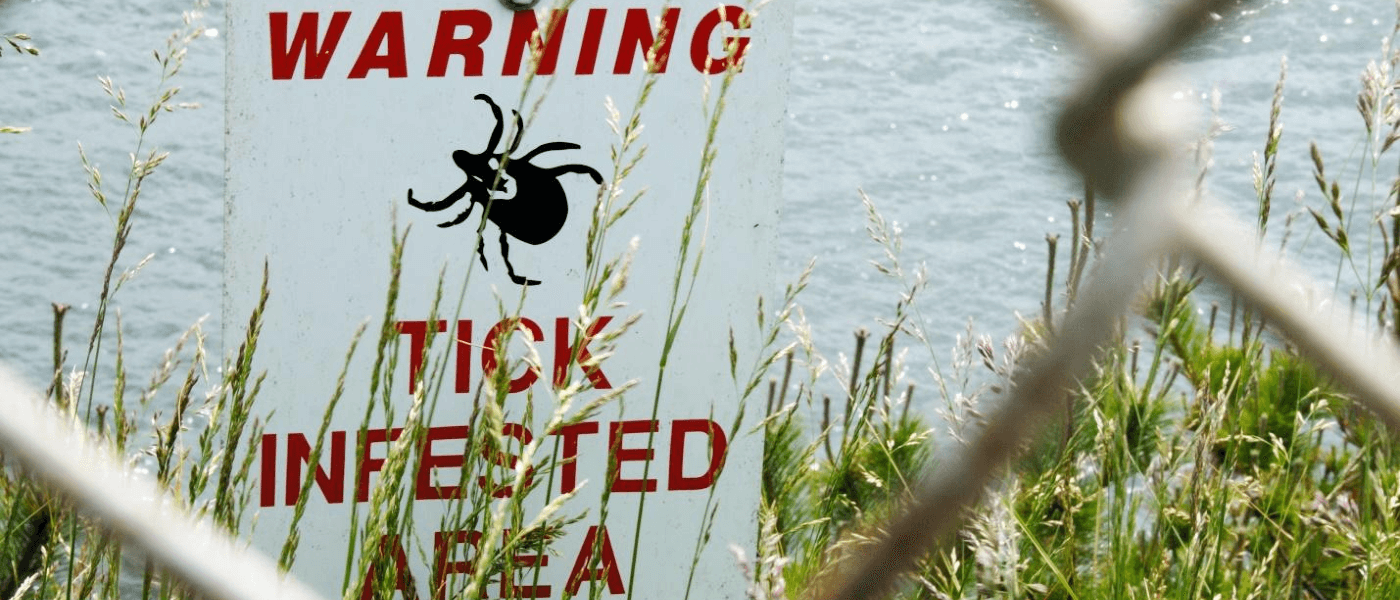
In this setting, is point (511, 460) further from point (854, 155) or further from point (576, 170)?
point (854, 155)

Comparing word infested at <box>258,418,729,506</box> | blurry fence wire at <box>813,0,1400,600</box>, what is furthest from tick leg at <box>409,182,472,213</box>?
blurry fence wire at <box>813,0,1400,600</box>

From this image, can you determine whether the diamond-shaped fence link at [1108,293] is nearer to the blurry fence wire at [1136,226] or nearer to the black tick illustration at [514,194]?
the blurry fence wire at [1136,226]

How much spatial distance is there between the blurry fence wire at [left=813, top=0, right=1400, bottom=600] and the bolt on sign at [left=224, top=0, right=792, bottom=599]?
975 millimetres

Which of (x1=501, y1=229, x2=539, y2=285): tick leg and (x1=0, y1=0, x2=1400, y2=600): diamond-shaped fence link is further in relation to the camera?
(x1=501, y1=229, x2=539, y2=285): tick leg

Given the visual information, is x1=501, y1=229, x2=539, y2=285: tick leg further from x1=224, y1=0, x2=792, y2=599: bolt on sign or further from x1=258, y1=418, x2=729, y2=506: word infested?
x1=258, y1=418, x2=729, y2=506: word infested

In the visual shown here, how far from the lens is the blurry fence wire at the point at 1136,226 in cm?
65

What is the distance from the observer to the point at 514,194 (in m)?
1.75

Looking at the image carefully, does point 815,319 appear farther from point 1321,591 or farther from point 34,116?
point 34,116

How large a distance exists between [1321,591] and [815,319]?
186 centimetres

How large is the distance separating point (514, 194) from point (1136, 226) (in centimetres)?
113

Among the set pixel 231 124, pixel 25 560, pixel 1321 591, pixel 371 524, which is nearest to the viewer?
pixel 371 524

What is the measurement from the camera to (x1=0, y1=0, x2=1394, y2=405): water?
4125 mm

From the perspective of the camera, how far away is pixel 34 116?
463 cm

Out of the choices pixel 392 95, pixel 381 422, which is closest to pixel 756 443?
pixel 381 422
